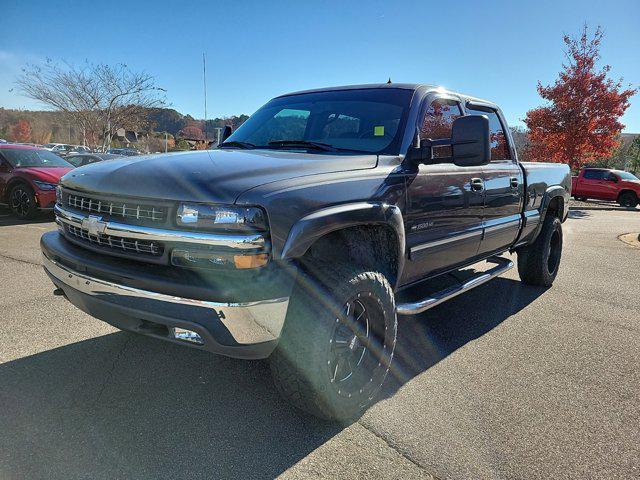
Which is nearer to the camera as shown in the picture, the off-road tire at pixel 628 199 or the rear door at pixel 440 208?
the rear door at pixel 440 208

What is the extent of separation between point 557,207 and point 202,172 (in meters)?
4.66

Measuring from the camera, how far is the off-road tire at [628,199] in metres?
20.1

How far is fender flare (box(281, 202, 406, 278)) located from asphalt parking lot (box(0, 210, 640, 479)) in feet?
3.08

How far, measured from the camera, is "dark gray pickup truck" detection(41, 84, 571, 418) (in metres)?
2.08

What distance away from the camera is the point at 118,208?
236 cm

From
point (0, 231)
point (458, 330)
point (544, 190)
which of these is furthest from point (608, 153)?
point (0, 231)

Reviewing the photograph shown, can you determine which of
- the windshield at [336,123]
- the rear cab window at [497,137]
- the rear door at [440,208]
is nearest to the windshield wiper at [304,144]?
the windshield at [336,123]

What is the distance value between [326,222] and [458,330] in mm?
2186

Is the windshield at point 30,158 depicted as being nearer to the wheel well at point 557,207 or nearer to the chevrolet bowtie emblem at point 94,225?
the chevrolet bowtie emblem at point 94,225

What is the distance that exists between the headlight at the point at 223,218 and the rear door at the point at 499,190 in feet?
7.64

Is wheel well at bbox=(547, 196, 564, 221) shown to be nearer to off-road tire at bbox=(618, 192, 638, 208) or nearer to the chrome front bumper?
the chrome front bumper

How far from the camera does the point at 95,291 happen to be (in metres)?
2.30

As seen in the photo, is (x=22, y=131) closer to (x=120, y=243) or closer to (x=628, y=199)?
(x=628, y=199)

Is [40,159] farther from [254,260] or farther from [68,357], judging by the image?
[254,260]
